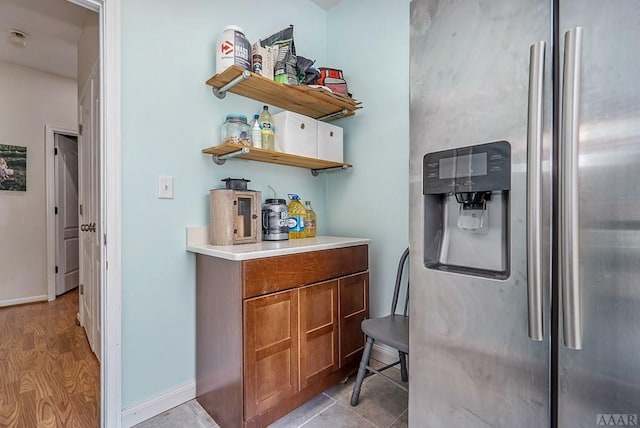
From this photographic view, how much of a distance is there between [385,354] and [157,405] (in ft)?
4.53

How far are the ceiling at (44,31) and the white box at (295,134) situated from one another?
5.97 ft

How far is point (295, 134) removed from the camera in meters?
1.93

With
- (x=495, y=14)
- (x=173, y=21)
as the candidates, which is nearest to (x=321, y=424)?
(x=495, y=14)

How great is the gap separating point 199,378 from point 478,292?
151 cm

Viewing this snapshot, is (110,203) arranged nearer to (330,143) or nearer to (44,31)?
(330,143)

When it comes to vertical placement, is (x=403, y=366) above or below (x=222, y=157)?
below

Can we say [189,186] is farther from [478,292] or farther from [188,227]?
[478,292]

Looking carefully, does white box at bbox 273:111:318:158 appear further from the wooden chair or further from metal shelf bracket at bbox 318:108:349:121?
the wooden chair

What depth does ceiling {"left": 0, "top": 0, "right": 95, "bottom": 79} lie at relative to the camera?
2.37 meters

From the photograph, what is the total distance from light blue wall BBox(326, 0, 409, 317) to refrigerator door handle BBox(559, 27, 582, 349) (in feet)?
4.03

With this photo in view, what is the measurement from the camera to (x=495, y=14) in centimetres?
91

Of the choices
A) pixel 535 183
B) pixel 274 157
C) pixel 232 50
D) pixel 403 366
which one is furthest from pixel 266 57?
pixel 403 366

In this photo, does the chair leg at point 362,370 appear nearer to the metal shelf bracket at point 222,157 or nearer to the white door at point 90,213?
the metal shelf bracket at point 222,157

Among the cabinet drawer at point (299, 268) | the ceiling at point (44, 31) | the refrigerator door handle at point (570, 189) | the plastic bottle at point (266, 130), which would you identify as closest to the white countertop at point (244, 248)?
the cabinet drawer at point (299, 268)
